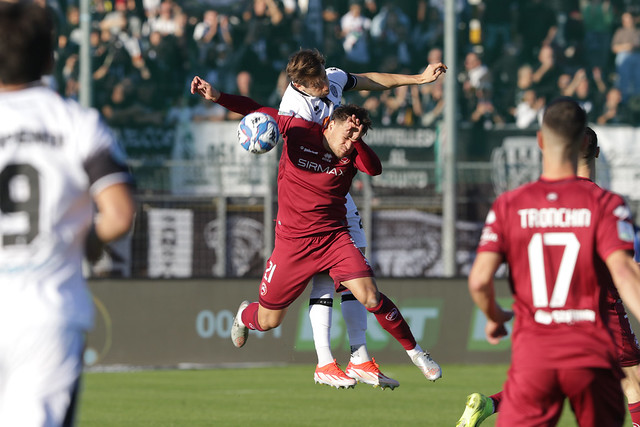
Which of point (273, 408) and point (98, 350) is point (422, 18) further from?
point (273, 408)

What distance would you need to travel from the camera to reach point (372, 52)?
1955 cm

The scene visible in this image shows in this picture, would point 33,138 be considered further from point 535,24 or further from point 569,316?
point 535,24

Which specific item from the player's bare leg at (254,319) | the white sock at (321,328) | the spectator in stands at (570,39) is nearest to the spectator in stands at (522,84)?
the spectator in stands at (570,39)

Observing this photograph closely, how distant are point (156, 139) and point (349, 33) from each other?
4.55 m

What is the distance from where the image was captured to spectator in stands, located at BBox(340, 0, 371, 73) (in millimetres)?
19375

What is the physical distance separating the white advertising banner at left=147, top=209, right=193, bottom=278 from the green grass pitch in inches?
62.5

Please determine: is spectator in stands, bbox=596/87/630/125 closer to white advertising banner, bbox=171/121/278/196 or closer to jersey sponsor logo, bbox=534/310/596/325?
white advertising banner, bbox=171/121/278/196

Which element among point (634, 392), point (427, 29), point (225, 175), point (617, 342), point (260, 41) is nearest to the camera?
point (617, 342)

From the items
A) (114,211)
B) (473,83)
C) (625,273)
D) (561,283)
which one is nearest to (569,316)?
(561,283)

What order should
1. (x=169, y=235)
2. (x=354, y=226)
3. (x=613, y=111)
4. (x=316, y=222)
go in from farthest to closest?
(x=613, y=111) < (x=169, y=235) < (x=354, y=226) < (x=316, y=222)

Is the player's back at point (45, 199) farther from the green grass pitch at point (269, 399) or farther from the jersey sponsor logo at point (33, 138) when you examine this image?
the green grass pitch at point (269, 399)

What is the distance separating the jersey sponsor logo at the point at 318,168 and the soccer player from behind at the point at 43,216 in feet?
15.5

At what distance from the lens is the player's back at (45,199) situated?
381 centimetres

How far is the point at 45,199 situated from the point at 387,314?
17.0ft
